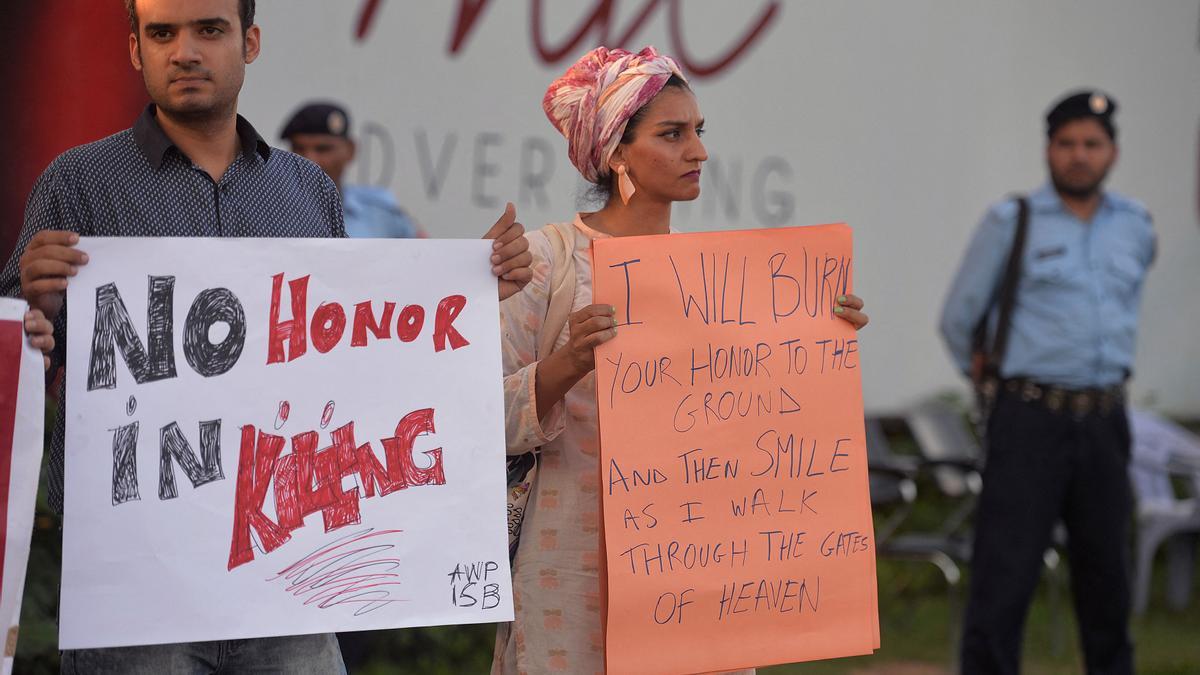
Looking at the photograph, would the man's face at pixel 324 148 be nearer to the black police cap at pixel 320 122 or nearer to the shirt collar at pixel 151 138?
the black police cap at pixel 320 122

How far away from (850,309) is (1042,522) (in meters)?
2.35

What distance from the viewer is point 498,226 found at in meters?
2.74

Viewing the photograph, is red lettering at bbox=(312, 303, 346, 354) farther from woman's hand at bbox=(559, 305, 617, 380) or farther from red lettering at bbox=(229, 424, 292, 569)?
woman's hand at bbox=(559, 305, 617, 380)

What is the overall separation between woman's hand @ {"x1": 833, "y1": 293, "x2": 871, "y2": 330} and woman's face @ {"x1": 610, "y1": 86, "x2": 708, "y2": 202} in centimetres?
34

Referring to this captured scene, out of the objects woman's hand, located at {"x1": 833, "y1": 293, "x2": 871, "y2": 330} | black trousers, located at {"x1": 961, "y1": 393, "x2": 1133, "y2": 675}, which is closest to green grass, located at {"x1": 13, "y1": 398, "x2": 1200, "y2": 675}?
black trousers, located at {"x1": 961, "y1": 393, "x2": 1133, "y2": 675}

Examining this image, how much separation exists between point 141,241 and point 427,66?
4032 millimetres

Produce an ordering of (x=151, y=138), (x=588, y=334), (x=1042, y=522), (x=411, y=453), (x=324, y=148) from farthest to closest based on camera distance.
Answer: (x=324, y=148), (x=1042, y=522), (x=588, y=334), (x=411, y=453), (x=151, y=138)

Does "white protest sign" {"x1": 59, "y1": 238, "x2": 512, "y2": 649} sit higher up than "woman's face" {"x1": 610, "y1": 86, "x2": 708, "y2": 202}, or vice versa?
"woman's face" {"x1": 610, "y1": 86, "x2": 708, "y2": 202}

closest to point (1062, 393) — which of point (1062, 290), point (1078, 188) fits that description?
point (1062, 290)

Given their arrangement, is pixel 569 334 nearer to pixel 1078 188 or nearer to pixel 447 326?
pixel 447 326

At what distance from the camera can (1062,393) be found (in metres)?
5.02

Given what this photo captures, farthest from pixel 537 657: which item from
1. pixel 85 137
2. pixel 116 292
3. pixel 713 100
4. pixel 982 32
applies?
pixel 982 32

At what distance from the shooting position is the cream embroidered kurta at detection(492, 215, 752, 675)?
9.51ft

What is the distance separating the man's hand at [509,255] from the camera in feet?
8.88
